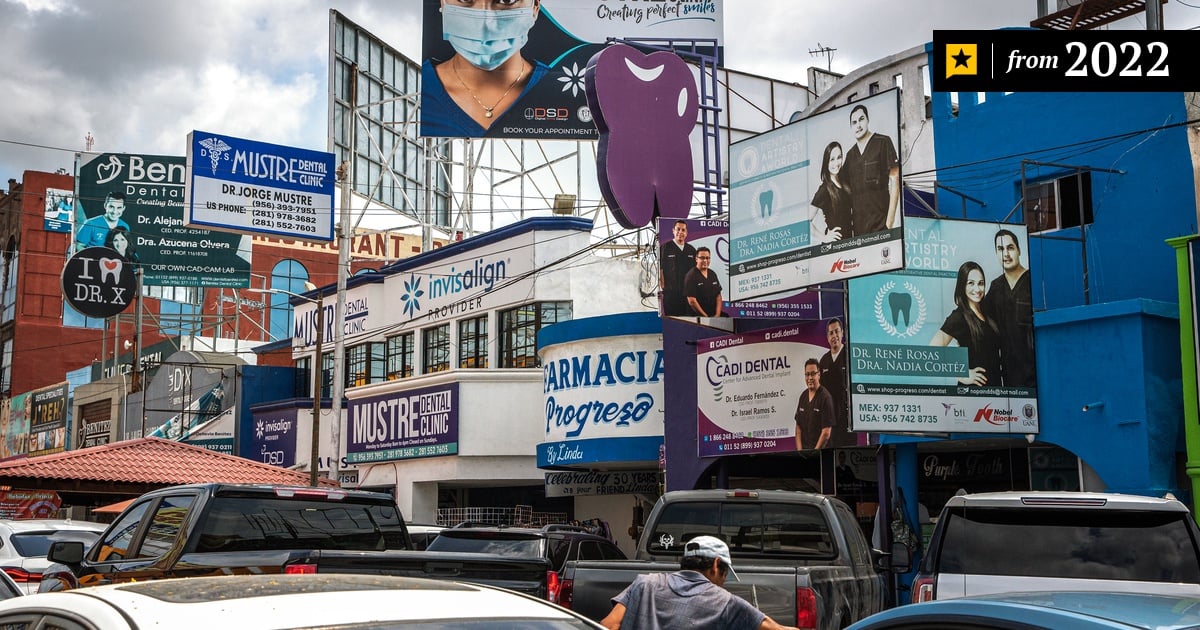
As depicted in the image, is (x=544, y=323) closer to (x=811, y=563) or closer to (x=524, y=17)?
(x=524, y=17)

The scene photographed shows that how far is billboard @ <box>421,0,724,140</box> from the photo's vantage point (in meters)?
34.2

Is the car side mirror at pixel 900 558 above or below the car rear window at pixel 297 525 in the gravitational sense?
below

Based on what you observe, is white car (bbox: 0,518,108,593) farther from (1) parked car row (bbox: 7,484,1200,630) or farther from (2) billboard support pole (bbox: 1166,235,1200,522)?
(2) billboard support pole (bbox: 1166,235,1200,522)

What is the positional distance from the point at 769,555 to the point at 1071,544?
8.00 ft

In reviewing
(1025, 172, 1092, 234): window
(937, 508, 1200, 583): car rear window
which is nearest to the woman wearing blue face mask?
(1025, 172, 1092, 234): window

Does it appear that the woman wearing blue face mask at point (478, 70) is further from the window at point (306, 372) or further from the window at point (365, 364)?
the window at point (306, 372)

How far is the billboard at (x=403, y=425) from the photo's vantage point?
31.0m

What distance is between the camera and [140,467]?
957 inches

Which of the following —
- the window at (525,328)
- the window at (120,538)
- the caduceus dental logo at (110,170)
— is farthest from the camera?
the caduceus dental logo at (110,170)

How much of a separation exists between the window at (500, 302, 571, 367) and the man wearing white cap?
74.6ft

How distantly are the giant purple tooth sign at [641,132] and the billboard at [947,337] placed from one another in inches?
289

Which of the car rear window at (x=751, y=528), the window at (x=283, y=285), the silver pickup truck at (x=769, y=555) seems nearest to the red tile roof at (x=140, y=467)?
the car rear window at (x=751, y=528)

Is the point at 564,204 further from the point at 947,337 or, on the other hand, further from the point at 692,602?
the point at 692,602

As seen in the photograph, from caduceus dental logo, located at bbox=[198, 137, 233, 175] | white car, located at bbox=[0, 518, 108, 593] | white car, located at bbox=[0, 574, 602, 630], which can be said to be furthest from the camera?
caduceus dental logo, located at bbox=[198, 137, 233, 175]
